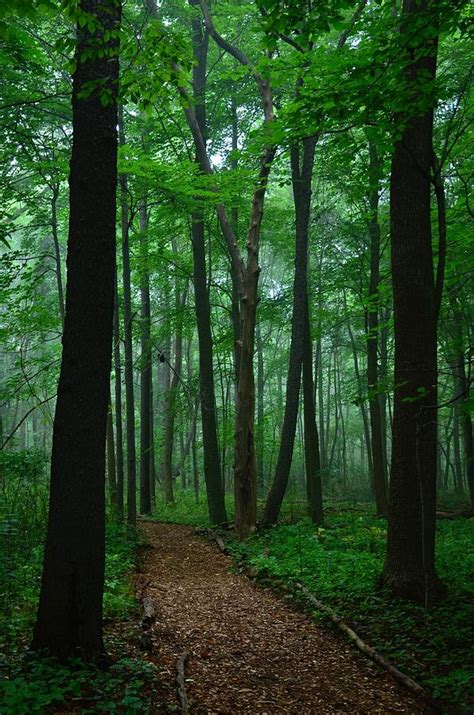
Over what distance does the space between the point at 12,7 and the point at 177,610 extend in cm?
657

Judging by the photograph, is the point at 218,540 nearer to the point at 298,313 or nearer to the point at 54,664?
the point at 298,313

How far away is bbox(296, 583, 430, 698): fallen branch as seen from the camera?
4.60 meters

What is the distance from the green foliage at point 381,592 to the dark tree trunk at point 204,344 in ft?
9.52

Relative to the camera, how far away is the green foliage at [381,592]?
4891 millimetres

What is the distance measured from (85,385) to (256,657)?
328cm

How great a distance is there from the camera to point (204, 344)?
14.8 m

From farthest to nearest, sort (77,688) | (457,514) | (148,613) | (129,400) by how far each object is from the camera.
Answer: (457,514) < (129,400) < (148,613) < (77,688)

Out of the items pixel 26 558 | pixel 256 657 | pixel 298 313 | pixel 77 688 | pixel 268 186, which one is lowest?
pixel 256 657

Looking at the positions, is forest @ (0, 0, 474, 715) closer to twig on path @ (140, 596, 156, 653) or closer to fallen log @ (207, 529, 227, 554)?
twig on path @ (140, 596, 156, 653)

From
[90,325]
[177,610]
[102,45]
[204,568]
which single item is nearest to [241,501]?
[204,568]

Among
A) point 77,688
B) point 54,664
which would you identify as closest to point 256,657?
point 54,664

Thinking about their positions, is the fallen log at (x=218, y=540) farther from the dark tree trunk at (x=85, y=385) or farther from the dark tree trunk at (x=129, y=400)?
the dark tree trunk at (x=85, y=385)

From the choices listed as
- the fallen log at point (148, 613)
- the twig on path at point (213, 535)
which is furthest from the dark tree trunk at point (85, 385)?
the twig on path at point (213, 535)

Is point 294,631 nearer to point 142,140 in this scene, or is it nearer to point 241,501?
point 241,501
